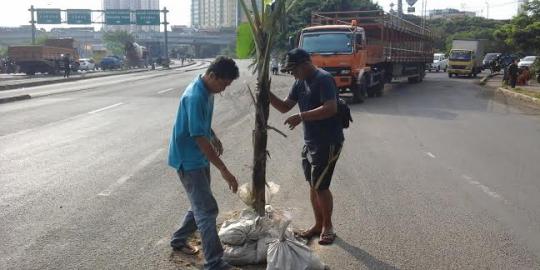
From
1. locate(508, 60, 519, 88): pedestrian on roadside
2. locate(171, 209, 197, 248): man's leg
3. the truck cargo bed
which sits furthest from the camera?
locate(508, 60, 519, 88): pedestrian on roadside

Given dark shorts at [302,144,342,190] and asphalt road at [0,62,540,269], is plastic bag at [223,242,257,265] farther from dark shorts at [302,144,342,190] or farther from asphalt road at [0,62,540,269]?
dark shorts at [302,144,342,190]

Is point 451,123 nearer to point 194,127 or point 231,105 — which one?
point 231,105

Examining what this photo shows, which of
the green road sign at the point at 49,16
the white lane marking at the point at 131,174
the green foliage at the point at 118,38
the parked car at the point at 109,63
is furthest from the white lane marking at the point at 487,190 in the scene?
the green foliage at the point at 118,38

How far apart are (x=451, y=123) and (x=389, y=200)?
7952mm

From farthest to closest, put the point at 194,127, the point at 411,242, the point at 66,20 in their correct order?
the point at 66,20
the point at 411,242
the point at 194,127

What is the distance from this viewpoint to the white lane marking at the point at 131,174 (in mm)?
6582

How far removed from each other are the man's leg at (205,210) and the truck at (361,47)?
1151cm

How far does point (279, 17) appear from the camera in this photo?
437cm

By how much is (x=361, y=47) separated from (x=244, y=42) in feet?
44.3

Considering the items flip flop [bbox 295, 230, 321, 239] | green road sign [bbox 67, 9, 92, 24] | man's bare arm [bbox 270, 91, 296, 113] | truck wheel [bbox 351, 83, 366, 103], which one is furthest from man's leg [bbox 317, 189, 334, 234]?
green road sign [bbox 67, 9, 92, 24]

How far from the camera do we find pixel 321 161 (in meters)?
4.66

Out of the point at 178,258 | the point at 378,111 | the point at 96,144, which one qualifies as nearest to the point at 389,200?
the point at 178,258

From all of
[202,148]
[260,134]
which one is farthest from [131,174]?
[202,148]

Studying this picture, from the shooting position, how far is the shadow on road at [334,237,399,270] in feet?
14.5
